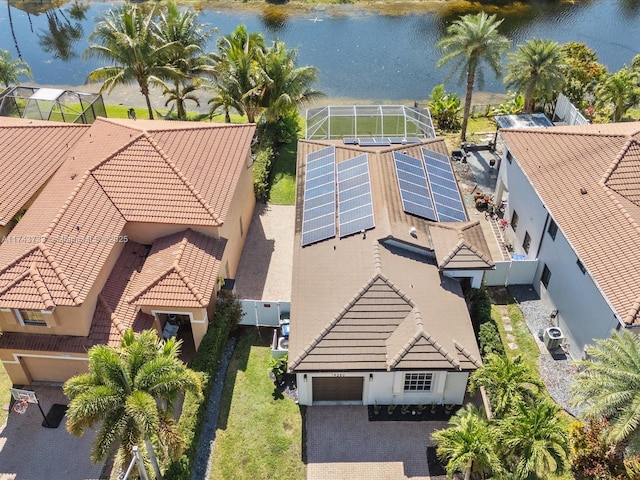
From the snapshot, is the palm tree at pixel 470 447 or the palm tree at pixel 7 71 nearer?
the palm tree at pixel 470 447

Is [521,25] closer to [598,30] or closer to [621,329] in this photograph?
[598,30]

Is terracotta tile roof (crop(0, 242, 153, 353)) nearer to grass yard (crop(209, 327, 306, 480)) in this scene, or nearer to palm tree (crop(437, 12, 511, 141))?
grass yard (crop(209, 327, 306, 480))

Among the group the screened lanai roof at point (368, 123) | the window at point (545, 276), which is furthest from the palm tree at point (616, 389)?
the screened lanai roof at point (368, 123)

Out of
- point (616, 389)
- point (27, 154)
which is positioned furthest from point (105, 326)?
point (616, 389)

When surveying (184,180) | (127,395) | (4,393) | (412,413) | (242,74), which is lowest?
(4,393)

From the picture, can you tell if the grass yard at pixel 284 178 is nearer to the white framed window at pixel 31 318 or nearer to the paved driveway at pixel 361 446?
the paved driveway at pixel 361 446

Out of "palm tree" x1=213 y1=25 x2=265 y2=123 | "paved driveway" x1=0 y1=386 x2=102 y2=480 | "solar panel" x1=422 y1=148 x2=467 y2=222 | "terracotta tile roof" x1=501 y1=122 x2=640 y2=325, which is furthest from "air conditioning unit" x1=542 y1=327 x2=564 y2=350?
"palm tree" x1=213 y1=25 x2=265 y2=123

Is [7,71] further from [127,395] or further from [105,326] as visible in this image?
[127,395]
